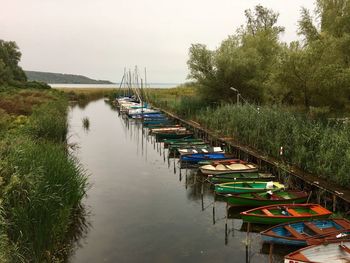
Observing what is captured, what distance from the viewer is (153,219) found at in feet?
42.8

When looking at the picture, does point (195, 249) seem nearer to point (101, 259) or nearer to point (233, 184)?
point (101, 259)

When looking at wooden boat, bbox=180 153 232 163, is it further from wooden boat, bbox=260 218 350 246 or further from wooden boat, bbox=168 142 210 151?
wooden boat, bbox=260 218 350 246

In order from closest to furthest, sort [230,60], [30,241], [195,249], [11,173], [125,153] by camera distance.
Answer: [30,241] < [11,173] < [195,249] < [125,153] < [230,60]

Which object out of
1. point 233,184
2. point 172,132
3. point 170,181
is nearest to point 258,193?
point 233,184

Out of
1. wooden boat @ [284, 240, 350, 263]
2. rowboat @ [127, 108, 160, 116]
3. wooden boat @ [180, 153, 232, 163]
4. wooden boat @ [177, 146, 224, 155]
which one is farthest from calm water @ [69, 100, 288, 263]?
rowboat @ [127, 108, 160, 116]

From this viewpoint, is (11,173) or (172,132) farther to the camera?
(172,132)

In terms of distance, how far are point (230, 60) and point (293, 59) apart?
12.9 meters

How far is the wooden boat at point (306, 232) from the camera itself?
9656mm

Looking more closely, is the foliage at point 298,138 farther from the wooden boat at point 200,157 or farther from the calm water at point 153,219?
the calm water at point 153,219

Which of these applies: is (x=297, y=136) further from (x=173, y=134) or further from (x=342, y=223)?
(x=173, y=134)

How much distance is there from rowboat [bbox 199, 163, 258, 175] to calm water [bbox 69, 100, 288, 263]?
795mm

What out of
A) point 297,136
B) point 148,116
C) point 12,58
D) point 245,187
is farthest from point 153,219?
point 12,58

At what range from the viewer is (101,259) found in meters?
10.1

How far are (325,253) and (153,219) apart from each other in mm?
6149
